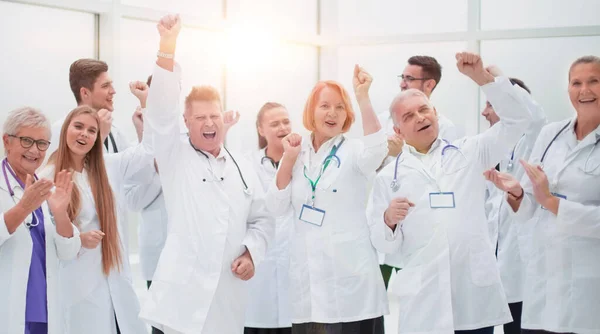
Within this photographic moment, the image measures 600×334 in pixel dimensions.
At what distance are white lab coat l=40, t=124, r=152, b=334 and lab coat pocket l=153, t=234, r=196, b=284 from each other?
15.8 inches

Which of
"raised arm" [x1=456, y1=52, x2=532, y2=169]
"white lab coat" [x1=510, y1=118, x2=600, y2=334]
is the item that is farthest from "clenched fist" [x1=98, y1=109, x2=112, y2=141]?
"white lab coat" [x1=510, y1=118, x2=600, y2=334]

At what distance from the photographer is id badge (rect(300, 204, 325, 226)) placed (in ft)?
11.2

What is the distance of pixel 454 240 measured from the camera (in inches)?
131

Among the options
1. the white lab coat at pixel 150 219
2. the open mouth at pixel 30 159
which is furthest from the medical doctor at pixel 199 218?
the white lab coat at pixel 150 219

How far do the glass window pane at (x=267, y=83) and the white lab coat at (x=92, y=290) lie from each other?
3.15m

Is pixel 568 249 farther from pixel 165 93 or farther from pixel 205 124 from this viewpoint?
pixel 165 93

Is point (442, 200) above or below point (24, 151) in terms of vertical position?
below

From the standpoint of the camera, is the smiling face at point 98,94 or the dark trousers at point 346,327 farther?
the smiling face at point 98,94

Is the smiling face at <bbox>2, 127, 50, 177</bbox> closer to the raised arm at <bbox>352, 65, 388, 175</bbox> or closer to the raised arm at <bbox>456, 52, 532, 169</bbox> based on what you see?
the raised arm at <bbox>352, 65, 388, 175</bbox>

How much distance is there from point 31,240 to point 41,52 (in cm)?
232

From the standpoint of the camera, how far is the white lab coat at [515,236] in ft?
13.7

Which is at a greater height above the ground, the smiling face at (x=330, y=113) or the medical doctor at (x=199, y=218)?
the smiling face at (x=330, y=113)

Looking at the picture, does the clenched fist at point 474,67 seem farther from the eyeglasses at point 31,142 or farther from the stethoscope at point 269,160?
the eyeglasses at point 31,142

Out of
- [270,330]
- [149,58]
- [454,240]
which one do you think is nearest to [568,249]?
[454,240]
